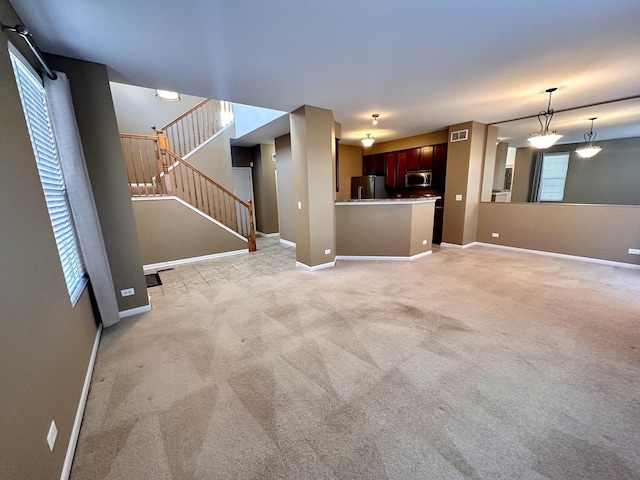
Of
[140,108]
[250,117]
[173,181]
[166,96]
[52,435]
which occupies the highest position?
[166,96]

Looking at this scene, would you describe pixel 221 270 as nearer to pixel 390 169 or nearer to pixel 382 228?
pixel 382 228

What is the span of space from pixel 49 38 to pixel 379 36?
2876mm

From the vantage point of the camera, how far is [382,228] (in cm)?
508

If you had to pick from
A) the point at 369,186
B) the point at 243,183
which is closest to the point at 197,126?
the point at 243,183

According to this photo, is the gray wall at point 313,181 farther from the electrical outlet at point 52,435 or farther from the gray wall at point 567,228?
the gray wall at point 567,228

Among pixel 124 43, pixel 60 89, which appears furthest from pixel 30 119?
pixel 124 43

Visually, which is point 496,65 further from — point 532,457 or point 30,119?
point 30,119

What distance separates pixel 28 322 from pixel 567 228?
288 inches

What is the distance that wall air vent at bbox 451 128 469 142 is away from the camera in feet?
17.9

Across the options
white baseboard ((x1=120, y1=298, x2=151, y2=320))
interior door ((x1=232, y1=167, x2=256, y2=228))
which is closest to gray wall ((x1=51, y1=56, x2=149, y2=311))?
white baseboard ((x1=120, y1=298, x2=151, y2=320))

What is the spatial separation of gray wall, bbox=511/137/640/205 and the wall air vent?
561cm

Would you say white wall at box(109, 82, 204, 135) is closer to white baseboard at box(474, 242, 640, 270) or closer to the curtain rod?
the curtain rod

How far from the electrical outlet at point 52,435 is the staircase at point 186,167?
4603 millimetres

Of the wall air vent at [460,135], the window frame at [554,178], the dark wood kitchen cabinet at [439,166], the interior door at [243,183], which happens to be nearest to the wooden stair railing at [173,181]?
the interior door at [243,183]
